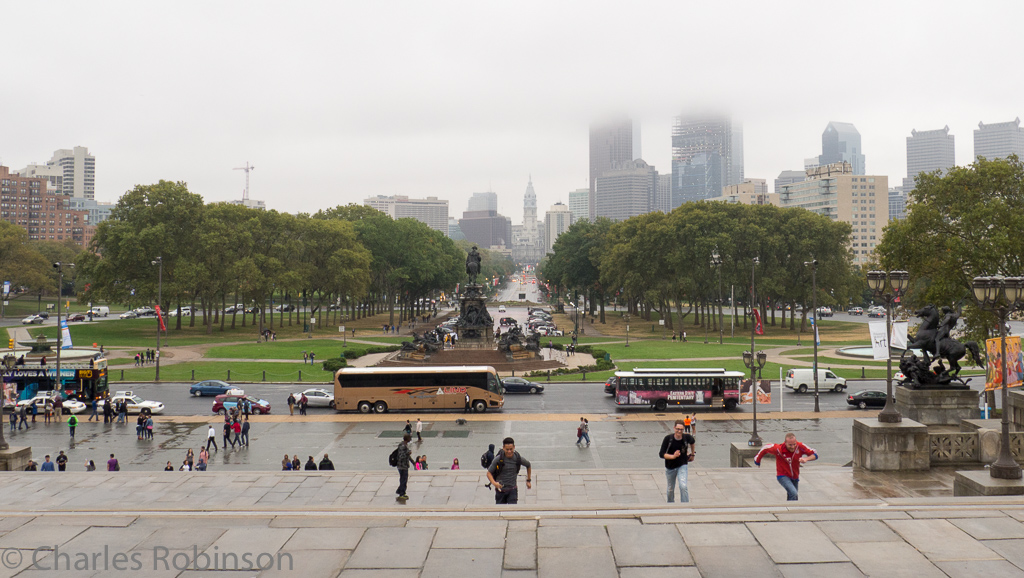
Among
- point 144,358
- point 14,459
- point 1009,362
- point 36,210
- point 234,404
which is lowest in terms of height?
point 234,404

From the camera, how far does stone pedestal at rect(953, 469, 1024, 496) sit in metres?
13.1

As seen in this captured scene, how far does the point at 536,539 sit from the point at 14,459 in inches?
696

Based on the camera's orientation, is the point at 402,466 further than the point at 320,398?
No

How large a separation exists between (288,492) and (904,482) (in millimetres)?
15031

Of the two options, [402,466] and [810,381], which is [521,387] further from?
[402,466]

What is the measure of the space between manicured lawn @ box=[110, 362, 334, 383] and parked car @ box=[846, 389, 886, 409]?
32.8m

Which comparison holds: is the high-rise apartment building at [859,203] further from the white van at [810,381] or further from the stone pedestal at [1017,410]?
the stone pedestal at [1017,410]

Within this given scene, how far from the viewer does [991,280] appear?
15875 mm

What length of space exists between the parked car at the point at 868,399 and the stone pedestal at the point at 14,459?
3718 centimetres

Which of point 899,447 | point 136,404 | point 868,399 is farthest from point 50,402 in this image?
point 868,399

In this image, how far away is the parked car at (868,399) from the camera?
36594 mm

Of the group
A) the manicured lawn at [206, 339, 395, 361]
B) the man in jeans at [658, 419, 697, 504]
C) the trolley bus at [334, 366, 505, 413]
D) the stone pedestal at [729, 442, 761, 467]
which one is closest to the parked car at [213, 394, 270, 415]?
the trolley bus at [334, 366, 505, 413]

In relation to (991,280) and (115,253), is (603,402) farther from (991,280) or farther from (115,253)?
(115,253)

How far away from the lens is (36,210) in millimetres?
181625
